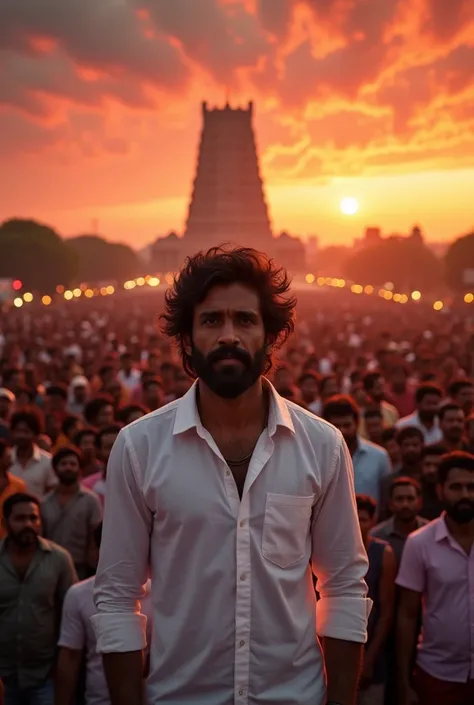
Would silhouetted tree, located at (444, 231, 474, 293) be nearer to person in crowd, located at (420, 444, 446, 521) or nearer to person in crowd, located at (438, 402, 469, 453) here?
person in crowd, located at (438, 402, 469, 453)

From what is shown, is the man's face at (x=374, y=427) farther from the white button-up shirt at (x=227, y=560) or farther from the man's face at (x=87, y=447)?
the white button-up shirt at (x=227, y=560)

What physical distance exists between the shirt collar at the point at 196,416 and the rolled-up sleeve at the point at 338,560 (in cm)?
16

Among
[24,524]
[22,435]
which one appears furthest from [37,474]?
[24,524]

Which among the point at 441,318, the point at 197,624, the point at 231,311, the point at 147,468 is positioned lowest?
the point at 197,624

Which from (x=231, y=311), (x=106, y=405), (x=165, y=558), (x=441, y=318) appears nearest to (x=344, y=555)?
(x=165, y=558)

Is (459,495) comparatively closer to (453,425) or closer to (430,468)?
(430,468)

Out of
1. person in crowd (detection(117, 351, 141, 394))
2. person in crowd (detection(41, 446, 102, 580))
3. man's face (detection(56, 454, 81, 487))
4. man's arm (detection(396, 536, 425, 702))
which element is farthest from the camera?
person in crowd (detection(117, 351, 141, 394))

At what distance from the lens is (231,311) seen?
2.70 metres

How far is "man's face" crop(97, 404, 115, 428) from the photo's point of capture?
9.39 metres

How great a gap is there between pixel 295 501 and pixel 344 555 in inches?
8.4

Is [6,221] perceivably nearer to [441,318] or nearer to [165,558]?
[441,318]

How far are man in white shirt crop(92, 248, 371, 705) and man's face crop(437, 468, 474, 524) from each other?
2694 millimetres

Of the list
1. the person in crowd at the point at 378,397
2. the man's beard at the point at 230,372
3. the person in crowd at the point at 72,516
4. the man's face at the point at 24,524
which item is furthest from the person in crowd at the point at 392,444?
A: the man's beard at the point at 230,372

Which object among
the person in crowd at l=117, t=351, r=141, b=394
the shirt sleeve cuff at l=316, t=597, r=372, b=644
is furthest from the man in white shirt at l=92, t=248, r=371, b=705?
the person in crowd at l=117, t=351, r=141, b=394
